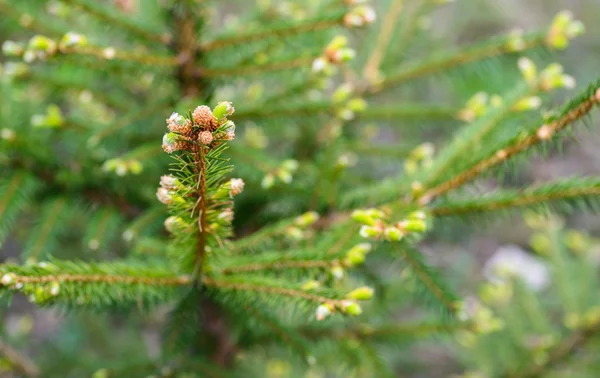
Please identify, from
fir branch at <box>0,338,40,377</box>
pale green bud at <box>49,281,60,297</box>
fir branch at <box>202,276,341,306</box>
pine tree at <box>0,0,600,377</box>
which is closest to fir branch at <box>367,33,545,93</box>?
pine tree at <box>0,0,600,377</box>

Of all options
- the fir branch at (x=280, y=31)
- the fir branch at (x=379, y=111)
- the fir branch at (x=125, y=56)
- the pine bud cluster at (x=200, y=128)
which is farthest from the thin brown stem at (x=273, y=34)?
the pine bud cluster at (x=200, y=128)

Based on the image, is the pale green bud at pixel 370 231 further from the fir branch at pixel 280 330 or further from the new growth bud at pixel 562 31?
the new growth bud at pixel 562 31

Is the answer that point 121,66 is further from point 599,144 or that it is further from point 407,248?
point 599,144

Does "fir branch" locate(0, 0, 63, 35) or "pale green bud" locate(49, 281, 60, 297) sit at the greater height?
"fir branch" locate(0, 0, 63, 35)

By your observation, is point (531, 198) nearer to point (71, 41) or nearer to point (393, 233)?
point (393, 233)

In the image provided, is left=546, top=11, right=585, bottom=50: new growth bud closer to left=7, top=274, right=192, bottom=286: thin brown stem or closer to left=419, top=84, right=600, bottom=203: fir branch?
left=419, top=84, right=600, bottom=203: fir branch

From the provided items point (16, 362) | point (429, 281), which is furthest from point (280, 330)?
point (16, 362)

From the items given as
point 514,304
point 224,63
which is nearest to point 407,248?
point 224,63
